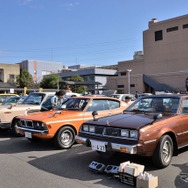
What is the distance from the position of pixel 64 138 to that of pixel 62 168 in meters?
1.99

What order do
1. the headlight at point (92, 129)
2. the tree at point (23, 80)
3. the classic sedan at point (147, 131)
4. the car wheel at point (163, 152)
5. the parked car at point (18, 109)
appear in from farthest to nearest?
1. the tree at point (23, 80)
2. the parked car at point (18, 109)
3. the headlight at point (92, 129)
4. the car wheel at point (163, 152)
5. the classic sedan at point (147, 131)

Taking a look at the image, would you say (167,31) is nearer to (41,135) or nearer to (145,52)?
(145,52)

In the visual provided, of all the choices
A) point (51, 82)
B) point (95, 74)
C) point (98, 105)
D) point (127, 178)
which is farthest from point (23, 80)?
point (127, 178)

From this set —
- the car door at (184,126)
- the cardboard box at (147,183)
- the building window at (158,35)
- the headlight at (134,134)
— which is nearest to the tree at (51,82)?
the building window at (158,35)

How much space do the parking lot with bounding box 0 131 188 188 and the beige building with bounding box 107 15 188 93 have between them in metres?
48.8

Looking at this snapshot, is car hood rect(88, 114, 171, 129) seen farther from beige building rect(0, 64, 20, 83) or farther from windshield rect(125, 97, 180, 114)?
beige building rect(0, 64, 20, 83)

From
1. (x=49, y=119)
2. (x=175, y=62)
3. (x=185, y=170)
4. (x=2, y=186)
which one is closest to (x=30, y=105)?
(x=49, y=119)

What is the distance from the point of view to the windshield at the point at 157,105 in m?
6.59

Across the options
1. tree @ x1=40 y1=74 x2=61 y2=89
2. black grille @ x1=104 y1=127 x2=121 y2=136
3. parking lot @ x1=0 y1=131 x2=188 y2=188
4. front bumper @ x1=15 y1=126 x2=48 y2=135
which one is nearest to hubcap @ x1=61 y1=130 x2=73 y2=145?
parking lot @ x1=0 y1=131 x2=188 y2=188

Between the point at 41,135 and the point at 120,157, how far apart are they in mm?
2291

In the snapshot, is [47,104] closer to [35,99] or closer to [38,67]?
[35,99]

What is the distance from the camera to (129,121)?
580 cm

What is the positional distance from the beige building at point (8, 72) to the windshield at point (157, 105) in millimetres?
57610

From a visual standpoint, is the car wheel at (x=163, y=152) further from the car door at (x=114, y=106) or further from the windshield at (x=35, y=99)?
the windshield at (x=35, y=99)
